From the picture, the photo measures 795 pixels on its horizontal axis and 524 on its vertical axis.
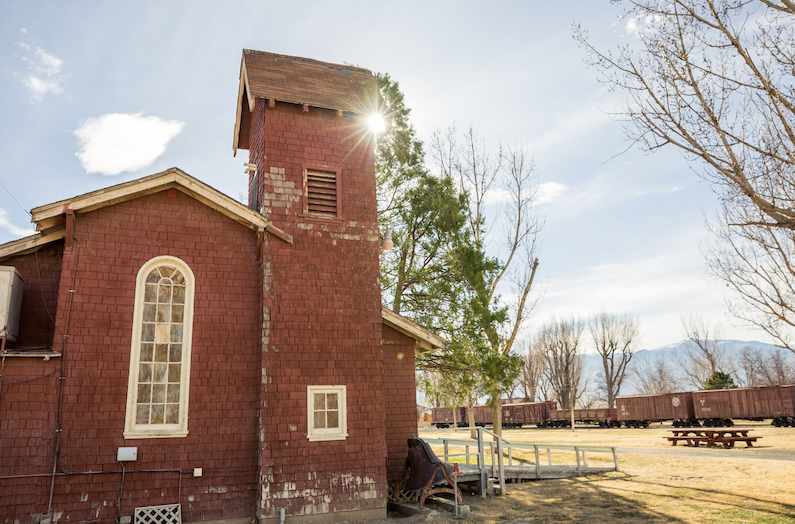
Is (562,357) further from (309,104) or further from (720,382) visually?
(309,104)

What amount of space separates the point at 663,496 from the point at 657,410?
25607 millimetres

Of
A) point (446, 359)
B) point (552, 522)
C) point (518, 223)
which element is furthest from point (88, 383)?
point (518, 223)

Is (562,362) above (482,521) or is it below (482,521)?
above

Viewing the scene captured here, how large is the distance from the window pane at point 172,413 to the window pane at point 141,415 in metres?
0.32

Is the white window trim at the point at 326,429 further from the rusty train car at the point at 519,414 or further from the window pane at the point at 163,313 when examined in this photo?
the rusty train car at the point at 519,414

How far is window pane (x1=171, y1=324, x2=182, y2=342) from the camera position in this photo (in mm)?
9094

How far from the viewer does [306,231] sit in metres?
10.4

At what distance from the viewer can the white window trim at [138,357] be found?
8.48 meters

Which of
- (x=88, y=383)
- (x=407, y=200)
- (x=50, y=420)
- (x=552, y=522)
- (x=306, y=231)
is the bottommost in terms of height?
(x=552, y=522)

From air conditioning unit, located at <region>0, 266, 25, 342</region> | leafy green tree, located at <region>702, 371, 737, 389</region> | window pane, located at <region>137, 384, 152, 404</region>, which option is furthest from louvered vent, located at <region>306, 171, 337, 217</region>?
leafy green tree, located at <region>702, 371, 737, 389</region>

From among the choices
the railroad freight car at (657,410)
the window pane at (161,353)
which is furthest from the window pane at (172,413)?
the railroad freight car at (657,410)

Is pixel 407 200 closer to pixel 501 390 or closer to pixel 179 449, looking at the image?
pixel 501 390

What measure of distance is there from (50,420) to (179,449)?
1970 millimetres

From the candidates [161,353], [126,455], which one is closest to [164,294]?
[161,353]
